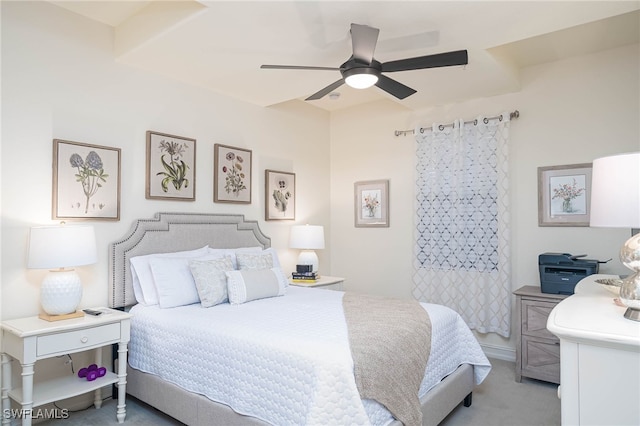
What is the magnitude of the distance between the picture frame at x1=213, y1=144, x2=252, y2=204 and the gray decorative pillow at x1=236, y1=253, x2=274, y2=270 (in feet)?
2.31

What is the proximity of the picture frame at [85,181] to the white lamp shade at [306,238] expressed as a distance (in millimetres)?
1830

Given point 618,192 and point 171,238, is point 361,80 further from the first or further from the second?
point 171,238

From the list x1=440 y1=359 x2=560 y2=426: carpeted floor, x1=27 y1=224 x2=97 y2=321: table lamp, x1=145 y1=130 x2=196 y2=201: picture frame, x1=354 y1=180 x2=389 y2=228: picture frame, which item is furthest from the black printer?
x1=27 y1=224 x2=97 y2=321: table lamp

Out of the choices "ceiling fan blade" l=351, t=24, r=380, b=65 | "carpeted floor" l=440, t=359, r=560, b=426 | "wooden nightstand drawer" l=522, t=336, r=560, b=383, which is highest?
"ceiling fan blade" l=351, t=24, r=380, b=65

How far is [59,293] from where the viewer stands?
2.51m

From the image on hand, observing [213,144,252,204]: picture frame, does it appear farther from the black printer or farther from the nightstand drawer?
the black printer

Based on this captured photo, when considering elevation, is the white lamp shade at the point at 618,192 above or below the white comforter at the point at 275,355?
above

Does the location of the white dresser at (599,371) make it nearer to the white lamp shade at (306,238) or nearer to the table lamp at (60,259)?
the table lamp at (60,259)

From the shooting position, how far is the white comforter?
5.92 ft

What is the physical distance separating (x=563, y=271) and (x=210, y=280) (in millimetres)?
2789

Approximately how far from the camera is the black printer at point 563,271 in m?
3.18

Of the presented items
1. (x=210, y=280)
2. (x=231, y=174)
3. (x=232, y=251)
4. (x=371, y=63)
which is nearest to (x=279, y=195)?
(x=231, y=174)

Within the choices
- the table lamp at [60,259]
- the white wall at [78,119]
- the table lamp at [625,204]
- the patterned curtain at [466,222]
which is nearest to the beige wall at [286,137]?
the white wall at [78,119]

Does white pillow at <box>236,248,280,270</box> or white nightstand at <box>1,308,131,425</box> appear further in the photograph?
white pillow at <box>236,248,280,270</box>
